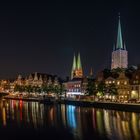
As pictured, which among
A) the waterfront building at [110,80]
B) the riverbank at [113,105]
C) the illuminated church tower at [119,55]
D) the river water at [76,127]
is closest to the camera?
the river water at [76,127]

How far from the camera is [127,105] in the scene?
50.6 metres

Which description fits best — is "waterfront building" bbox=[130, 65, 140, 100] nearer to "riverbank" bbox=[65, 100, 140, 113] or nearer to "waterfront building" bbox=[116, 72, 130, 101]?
"waterfront building" bbox=[116, 72, 130, 101]

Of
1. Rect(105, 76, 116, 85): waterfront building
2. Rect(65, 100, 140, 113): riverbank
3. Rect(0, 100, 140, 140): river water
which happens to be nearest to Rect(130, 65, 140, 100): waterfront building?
Rect(105, 76, 116, 85): waterfront building

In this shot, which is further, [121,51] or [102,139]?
[121,51]

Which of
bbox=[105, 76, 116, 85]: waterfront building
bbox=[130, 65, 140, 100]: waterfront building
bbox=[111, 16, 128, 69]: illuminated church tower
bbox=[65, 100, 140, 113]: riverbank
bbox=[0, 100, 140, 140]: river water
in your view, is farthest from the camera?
bbox=[111, 16, 128, 69]: illuminated church tower

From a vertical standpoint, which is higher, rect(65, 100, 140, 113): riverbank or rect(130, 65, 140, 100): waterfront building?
rect(130, 65, 140, 100): waterfront building

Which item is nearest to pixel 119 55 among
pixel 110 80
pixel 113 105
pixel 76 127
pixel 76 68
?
pixel 76 68

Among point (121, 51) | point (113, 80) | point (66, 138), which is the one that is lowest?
point (66, 138)

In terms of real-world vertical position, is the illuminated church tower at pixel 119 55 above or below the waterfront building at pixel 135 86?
above

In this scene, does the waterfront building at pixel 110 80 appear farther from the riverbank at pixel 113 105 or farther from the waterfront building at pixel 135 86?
the riverbank at pixel 113 105

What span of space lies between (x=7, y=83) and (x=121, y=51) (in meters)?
63.1

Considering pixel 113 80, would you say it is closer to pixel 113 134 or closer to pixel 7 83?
pixel 113 134

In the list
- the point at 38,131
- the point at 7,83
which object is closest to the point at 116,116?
the point at 38,131

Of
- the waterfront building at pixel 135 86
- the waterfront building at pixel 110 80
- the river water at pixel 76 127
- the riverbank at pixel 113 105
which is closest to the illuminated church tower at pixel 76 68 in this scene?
the waterfront building at pixel 110 80
